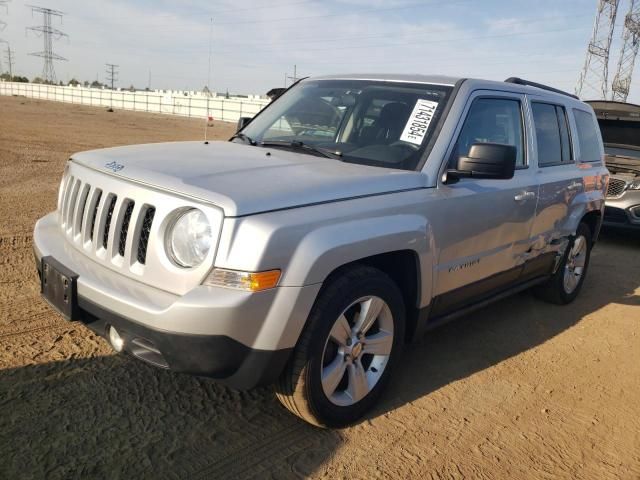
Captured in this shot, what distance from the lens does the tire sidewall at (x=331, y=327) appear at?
106 inches

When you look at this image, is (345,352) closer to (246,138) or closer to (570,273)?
(246,138)

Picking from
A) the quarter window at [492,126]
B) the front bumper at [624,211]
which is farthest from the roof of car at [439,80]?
the front bumper at [624,211]

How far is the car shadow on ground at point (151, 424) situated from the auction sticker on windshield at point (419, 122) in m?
1.55

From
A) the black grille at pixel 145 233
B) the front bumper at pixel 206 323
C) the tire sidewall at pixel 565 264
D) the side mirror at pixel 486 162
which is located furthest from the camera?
the tire sidewall at pixel 565 264

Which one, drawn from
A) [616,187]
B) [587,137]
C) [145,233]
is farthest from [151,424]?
[616,187]

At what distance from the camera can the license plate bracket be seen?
2.71m

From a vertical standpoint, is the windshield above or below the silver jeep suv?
above

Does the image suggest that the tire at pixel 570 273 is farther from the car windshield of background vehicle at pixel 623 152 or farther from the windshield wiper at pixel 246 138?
the car windshield of background vehicle at pixel 623 152

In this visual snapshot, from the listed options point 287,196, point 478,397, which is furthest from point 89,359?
point 478,397

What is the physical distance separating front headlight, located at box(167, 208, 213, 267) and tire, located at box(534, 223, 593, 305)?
148 inches

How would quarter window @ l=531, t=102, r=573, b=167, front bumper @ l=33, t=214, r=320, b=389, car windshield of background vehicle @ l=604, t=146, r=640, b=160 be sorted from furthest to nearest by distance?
1. car windshield of background vehicle @ l=604, t=146, r=640, b=160
2. quarter window @ l=531, t=102, r=573, b=167
3. front bumper @ l=33, t=214, r=320, b=389

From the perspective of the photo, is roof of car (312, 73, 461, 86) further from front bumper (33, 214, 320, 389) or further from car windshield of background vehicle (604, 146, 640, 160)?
car windshield of background vehicle (604, 146, 640, 160)

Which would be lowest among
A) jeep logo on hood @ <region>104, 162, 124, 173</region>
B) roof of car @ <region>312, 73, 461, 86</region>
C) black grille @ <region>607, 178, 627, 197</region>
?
black grille @ <region>607, 178, 627, 197</region>

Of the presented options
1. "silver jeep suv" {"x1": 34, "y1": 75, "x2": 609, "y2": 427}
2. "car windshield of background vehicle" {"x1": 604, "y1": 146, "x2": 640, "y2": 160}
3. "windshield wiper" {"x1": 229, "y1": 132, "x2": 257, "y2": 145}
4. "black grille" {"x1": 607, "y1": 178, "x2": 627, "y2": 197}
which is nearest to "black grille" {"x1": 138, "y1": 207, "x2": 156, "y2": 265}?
"silver jeep suv" {"x1": 34, "y1": 75, "x2": 609, "y2": 427}
